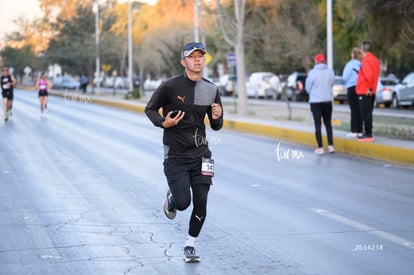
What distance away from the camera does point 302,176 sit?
47.5ft

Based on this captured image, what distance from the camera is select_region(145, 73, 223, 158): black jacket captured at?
7926 mm

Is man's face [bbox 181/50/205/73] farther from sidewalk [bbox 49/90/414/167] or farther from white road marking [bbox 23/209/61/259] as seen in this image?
sidewalk [bbox 49/90/414/167]

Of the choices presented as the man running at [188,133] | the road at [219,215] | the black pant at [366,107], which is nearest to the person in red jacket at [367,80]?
the black pant at [366,107]

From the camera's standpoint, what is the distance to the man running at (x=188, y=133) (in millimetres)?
7871

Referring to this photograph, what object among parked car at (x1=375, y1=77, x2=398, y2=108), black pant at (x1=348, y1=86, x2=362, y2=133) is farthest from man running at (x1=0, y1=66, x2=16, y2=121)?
parked car at (x1=375, y1=77, x2=398, y2=108)

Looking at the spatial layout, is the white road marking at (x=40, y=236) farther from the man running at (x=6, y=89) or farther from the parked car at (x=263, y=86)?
the parked car at (x=263, y=86)

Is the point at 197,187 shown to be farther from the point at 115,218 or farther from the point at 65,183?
the point at 65,183

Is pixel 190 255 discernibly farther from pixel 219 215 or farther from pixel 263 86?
pixel 263 86

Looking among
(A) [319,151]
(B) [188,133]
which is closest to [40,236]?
(B) [188,133]

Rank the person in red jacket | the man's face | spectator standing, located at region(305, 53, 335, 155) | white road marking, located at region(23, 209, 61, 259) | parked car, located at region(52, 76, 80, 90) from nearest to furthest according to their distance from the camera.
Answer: the man's face, white road marking, located at region(23, 209, 61, 259), spectator standing, located at region(305, 53, 335, 155), the person in red jacket, parked car, located at region(52, 76, 80, 90)

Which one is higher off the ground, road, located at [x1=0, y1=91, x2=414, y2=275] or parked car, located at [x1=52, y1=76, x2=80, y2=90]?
parked car, located at [x1=52, y1=76, x2=80, y2=90]

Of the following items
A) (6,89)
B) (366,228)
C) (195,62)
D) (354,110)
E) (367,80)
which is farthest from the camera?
(6,89)

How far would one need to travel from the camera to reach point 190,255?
7863 millimetres

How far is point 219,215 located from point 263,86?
44.9 metres
